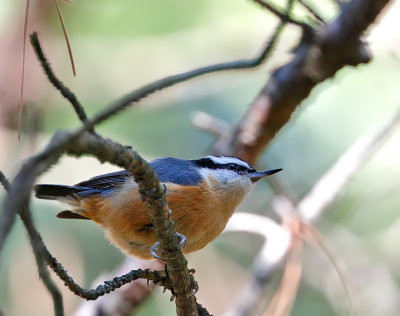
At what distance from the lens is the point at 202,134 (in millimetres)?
5066

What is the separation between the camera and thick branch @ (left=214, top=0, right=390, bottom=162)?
2.54 metres

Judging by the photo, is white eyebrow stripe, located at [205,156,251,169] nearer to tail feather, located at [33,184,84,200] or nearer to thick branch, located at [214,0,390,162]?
thick branch, located at [214,0,390,162]

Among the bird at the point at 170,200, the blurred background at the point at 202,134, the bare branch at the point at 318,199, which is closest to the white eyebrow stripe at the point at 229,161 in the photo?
the bird at the point at 170,200

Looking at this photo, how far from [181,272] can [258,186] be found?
2638 mm

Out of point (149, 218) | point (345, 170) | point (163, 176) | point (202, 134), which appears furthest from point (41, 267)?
point (202, 134)

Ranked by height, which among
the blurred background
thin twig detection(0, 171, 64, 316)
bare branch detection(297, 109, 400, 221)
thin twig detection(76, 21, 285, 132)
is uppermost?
thin twig detection(76, 21, 285, 132)

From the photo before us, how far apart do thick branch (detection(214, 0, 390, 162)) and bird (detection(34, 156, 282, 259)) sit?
0.81 feet

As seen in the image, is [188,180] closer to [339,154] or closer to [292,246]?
[292,246]

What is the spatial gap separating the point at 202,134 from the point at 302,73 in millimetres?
2217

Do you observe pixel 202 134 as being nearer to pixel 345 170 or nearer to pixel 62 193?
pixel 345 170

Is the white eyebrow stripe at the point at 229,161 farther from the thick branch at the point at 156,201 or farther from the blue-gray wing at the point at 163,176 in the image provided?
the thick branch at the point at 156,201

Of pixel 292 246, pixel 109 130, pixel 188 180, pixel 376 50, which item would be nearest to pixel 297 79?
pixel 188 180

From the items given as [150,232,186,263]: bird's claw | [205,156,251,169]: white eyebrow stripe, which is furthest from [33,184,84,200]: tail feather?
[205,156,251,169]: white eyebrow stripe

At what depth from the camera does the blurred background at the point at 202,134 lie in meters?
4.01
